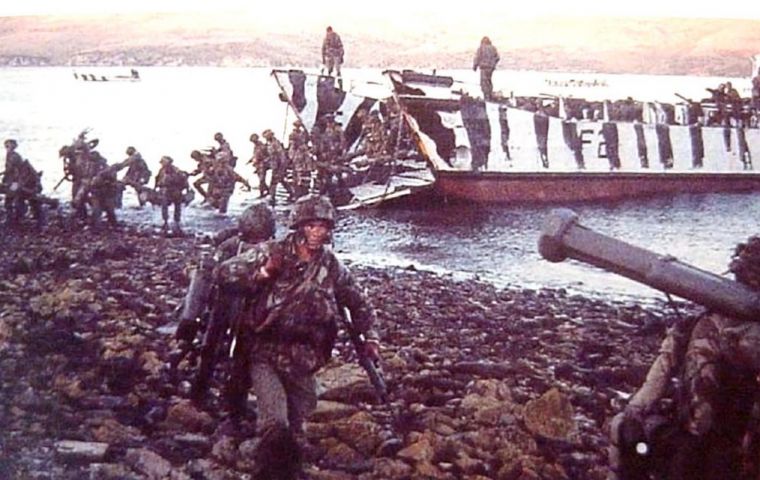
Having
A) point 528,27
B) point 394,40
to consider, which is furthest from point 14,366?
point 528,27

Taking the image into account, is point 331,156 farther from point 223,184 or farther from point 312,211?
point 312,211

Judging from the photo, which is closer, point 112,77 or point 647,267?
point 647,267

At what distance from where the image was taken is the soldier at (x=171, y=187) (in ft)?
12.3

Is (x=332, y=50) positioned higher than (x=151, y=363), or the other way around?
(x=332, y=50)

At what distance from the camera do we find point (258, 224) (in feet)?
11.0

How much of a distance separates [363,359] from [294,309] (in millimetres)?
291

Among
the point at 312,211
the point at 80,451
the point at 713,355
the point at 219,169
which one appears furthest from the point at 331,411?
the point at 713,355

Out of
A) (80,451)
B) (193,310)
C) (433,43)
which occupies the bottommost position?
(80,451)

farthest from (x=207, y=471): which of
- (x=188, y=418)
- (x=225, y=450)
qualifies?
(x=188, y=418)

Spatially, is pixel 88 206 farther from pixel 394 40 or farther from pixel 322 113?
pixel 394 40

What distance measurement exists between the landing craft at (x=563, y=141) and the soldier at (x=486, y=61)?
0.29 feet

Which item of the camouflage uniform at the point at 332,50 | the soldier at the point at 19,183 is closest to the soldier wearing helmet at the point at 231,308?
the camouflage uniform at the point at 332,50

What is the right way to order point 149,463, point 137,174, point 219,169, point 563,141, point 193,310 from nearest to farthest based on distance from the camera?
point 149,463
point 193,310
point 563,141
point 219,169
point 137,174

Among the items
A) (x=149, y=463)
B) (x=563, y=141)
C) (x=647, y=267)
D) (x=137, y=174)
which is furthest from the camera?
(x=137, y=174)
